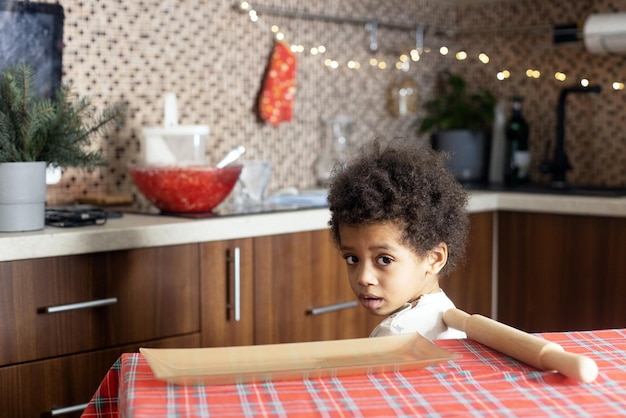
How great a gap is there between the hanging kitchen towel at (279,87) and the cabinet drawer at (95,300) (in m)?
0.90

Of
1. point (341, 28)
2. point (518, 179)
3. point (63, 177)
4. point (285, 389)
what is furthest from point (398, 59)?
point (285, 389)

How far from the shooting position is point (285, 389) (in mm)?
932

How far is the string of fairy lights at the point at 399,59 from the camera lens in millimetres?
2938

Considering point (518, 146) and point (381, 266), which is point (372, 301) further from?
point (518, 146)

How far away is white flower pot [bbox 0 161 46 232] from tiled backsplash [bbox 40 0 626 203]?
526 mm

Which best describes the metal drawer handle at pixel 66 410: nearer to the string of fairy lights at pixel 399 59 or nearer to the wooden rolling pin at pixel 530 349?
the wooden rolling pin at pixel 530 349

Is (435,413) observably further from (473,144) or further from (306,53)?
(473,144)

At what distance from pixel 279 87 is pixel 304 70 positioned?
19 cm

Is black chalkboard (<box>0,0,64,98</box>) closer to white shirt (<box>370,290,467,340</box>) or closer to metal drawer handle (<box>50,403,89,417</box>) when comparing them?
metal drawer handle (<box>50,403,89,417</box>)

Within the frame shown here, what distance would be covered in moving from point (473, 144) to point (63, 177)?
1608 millimetres

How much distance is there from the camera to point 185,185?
2215 millimetres

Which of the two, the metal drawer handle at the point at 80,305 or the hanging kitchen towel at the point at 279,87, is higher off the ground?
the hanging kitchen towel at the point at 279,87

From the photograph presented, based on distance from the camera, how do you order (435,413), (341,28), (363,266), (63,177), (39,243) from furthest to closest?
(341,28)
(63,177)
(39,243)
(363,266)
(435,413)

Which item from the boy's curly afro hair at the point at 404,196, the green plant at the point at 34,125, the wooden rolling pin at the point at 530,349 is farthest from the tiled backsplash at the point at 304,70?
the wooden rolling pin at the point at 530,349
